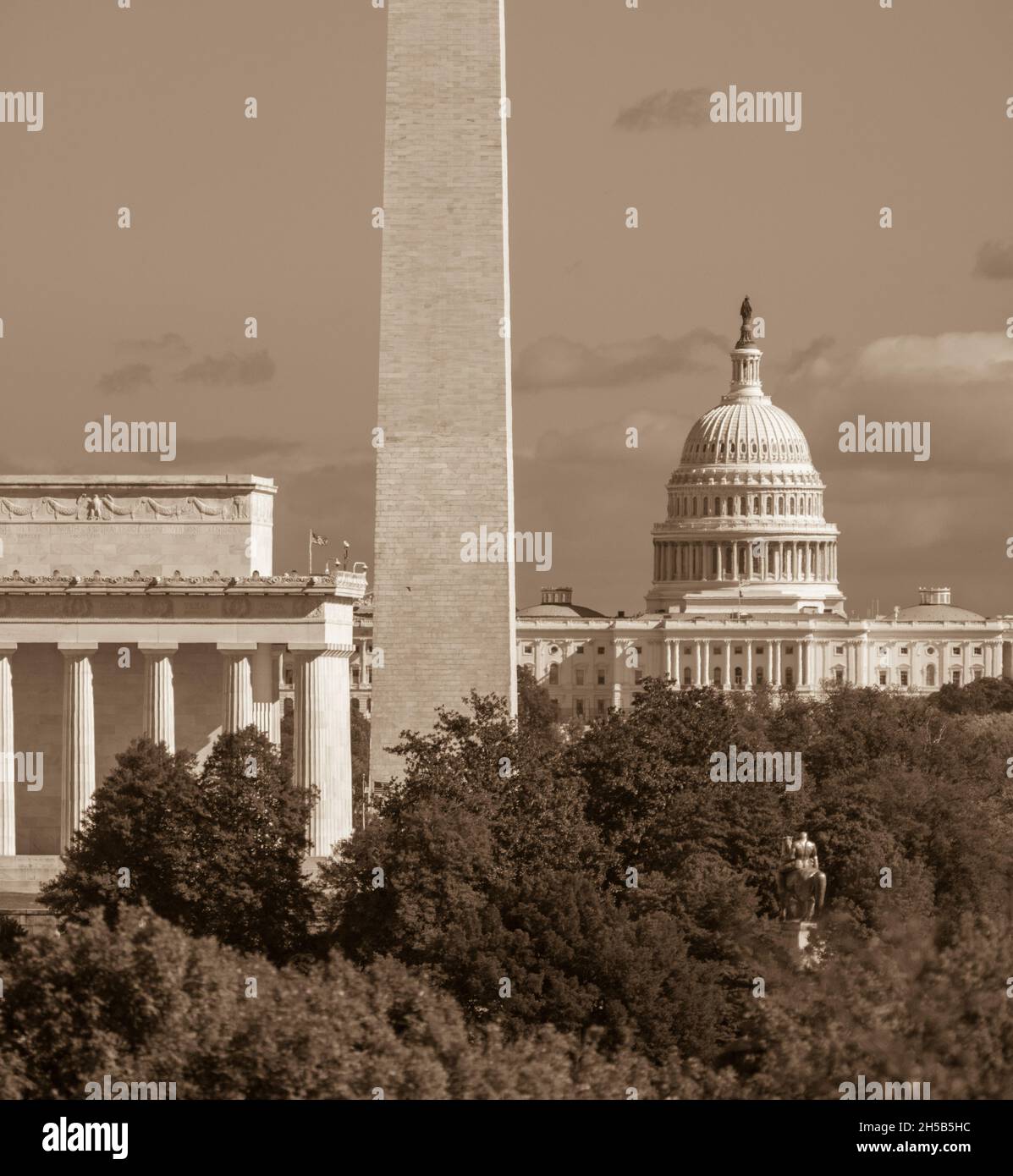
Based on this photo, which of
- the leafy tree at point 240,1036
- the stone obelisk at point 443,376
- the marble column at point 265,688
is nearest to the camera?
the leafy tree at point 240,1036

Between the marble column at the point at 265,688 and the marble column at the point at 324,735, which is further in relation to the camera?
the marble column at the point at 265,688

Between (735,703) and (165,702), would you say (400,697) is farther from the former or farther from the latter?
(735,703)

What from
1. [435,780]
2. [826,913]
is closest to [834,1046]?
[826,913]

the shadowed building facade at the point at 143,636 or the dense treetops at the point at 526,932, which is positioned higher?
the shadowed building facade at the point at 143,636

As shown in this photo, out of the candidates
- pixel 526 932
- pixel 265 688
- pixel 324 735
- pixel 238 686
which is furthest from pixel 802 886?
pixel 265 688

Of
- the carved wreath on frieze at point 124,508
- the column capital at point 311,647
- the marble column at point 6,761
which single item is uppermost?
the carved wreath on frieze at point 124,508

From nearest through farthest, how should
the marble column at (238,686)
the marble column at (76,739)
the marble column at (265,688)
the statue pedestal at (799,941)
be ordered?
the statue pedestal at (799,941)
the marble column at (76,739)
the marble column at (238,686)
the marble column at (265,688)

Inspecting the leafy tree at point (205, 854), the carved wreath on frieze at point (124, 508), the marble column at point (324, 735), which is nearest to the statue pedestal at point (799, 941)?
the leafy tree at point (205, 854)

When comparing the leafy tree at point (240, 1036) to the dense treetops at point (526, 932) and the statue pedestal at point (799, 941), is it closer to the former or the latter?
the dense treetops at point (526, 932)

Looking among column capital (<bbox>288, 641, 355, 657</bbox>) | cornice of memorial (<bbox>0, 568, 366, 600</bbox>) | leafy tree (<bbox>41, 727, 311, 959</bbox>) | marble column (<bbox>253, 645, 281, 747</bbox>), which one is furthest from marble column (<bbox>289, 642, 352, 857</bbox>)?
leafy tree (<bbox>41, 727, 311, 959</bbox>)
